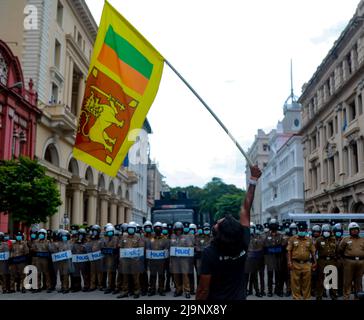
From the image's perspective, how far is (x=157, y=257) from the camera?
508 inches

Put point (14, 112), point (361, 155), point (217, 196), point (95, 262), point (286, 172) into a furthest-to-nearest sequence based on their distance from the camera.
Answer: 1. point (217, 196)
2. point (286, 172)
3. point (361, 155)
4. point (14, 112)
5. point (95, 262)

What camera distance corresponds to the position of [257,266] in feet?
42.6

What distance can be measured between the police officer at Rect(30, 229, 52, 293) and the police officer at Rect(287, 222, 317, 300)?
679 centimetres

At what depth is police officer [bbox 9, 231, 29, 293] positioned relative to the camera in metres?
13.7

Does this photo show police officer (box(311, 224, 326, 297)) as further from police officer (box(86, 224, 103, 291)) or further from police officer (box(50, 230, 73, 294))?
police officer (box(50, 230, 73, 294))

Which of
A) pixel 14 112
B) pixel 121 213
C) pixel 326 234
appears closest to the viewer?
pixel 326 234

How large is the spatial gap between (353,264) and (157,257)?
199 inches

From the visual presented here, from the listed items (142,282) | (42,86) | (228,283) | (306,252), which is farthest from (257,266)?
(42,86)

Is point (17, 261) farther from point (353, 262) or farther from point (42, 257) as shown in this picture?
point (353, 262)

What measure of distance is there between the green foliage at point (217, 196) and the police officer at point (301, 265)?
70.4 metres

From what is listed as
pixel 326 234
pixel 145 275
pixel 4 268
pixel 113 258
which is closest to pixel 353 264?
pixel 326 234

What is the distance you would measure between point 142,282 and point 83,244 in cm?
212

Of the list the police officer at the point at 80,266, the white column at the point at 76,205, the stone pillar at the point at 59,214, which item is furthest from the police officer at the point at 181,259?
the white column at the point at 76,205
